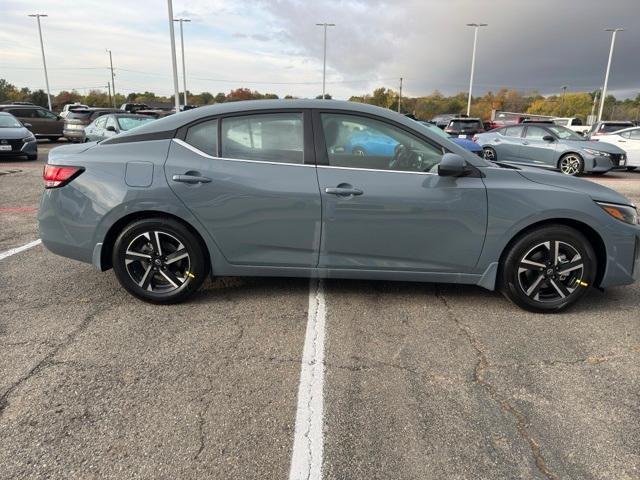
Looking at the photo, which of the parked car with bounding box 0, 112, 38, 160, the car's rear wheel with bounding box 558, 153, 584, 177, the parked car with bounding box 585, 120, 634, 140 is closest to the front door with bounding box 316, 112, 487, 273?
the car's rear wheel with bounding box 558, 153, 584, 177

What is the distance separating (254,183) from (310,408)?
1747 millimetres

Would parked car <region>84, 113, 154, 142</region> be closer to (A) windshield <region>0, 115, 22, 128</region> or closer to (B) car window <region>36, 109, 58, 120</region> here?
(A) windshield <region>0, 115, 22, 128</region>

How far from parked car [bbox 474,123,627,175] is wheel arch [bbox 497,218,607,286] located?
1004 cm

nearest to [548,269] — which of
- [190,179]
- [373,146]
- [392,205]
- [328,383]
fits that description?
[392,205]

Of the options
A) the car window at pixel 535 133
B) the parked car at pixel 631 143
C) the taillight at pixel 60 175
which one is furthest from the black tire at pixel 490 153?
the taillight at pixel 60 175

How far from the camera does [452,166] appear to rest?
11.6 feet

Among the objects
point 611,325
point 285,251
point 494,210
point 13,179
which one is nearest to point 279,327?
point 285,251

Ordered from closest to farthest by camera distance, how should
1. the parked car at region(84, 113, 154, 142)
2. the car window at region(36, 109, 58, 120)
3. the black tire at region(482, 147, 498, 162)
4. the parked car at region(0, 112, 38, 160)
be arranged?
the parked car at region(84, 113, 154, 142)
the parked car at region(0, 112, 38, 160)
the black tire at region(482, 147, 498, 162)
the car window at region(36, 109, 58, 120)

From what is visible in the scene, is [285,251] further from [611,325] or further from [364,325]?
[611,325]

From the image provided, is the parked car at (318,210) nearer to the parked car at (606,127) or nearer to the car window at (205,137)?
the car window at (205,137)

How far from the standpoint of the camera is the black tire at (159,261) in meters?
3.77

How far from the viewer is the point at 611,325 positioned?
148 inches

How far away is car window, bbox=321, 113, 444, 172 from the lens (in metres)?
3.72

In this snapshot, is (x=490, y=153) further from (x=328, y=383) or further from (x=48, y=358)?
(x=48, y=358)
